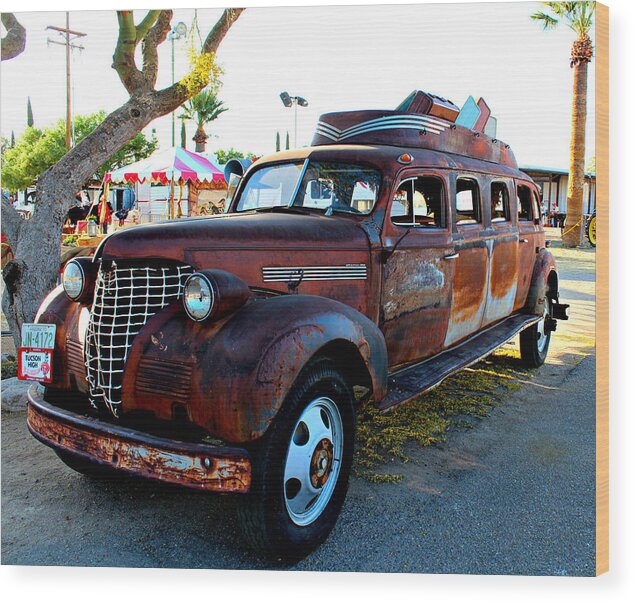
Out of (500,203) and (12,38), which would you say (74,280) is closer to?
(12,38)

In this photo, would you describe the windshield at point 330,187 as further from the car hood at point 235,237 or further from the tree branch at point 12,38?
the tree branch at point 12,38

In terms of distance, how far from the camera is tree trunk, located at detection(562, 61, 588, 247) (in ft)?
10.6

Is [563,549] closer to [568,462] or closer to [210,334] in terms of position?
[568,462]

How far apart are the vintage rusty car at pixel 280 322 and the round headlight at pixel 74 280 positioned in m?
0.01

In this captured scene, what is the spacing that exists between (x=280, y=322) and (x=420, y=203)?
1.77 meters

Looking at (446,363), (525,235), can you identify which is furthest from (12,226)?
(525,235)

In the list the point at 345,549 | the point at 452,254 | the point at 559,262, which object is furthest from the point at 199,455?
the point at 559,262

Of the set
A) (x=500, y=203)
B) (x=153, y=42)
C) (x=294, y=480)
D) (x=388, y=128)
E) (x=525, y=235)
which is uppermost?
(x=153, y=42)

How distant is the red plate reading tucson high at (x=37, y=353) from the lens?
2754mm

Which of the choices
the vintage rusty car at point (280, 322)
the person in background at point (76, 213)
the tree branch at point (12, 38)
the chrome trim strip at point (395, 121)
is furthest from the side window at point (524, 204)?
the tree branch at point (12, 38)

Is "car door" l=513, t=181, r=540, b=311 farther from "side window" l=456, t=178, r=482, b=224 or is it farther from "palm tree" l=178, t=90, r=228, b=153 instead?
"palm tree" l=178, t=90, r=228, b=153

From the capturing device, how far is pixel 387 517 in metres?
2.86

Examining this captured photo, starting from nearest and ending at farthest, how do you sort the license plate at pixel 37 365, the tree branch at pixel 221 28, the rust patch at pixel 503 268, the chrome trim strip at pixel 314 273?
1. the license plate at pixel 37 365
2. the chrome trim strip at pixel 314 273
3. the tree branch at pixel 221 28
4. the rust patch at pixel 503 268

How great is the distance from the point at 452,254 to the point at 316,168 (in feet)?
3.30
